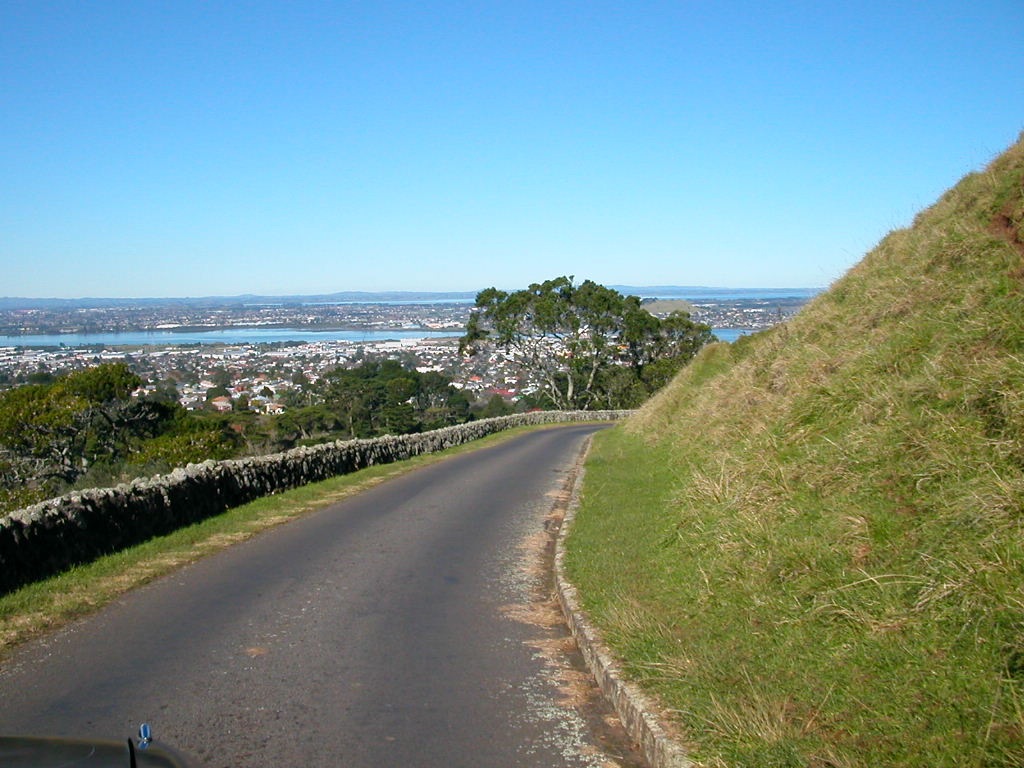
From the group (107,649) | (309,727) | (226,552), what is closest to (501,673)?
(309,727)

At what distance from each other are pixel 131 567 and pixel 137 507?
1670mm

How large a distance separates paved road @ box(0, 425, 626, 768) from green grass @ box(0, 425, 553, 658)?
25 cm

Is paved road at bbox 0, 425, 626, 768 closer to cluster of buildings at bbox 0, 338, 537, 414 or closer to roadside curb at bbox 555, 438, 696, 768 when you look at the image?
roadside curb at bbox 555, 438, 696, 768

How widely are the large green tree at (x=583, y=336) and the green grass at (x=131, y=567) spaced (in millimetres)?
41552

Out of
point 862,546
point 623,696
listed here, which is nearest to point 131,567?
point 623,696

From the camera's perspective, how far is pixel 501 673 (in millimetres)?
6441

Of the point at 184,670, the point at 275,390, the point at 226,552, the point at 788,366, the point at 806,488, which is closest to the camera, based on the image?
the point at 184,670

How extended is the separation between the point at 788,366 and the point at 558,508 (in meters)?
4.25

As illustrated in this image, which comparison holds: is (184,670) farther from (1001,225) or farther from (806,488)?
(1001,225)

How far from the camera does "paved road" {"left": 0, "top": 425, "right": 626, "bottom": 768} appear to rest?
17.0 ft

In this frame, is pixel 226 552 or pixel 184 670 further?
pixel 226 552

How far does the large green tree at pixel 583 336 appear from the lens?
187 feet

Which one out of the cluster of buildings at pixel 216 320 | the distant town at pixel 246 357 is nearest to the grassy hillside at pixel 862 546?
the distant town at pixel 246 357

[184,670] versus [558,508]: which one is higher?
[184,670]
